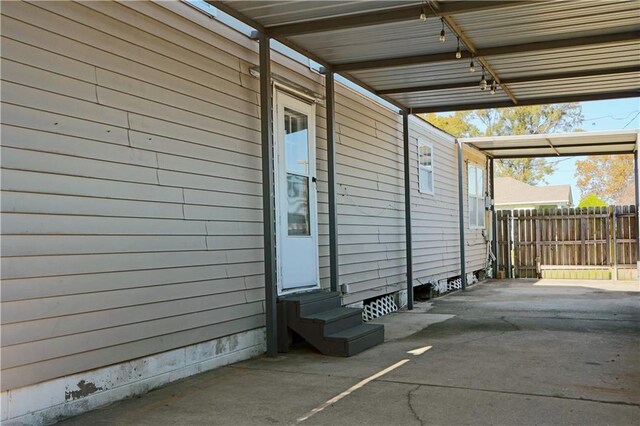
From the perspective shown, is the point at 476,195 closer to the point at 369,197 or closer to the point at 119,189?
the point at 369,197

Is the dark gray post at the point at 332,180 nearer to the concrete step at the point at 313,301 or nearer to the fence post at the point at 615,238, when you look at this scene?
the concrete step at the point at 313,301

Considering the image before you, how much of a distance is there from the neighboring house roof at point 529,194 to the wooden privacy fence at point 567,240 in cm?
1062

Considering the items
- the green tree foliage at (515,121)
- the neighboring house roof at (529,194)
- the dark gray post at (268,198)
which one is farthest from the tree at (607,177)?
the dark gray post at (268,198)

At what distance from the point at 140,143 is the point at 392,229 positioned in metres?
5.44

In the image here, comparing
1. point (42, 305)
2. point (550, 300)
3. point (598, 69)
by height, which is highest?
point (598, 69)

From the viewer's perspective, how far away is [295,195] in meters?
6.33

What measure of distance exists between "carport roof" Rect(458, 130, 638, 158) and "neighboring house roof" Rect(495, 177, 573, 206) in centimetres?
1135

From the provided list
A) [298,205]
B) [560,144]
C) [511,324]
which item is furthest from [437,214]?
[298,205]

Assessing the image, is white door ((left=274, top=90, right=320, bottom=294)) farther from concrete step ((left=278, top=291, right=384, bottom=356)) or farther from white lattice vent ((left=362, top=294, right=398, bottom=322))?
white lattice vent ((left=362, top=294, right=398, bottom=322))

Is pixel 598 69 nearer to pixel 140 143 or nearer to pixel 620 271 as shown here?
pixel 140 143

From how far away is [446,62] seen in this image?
6.54m

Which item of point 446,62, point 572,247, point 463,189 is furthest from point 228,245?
point 572,247

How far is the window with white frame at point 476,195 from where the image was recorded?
1388 centimetres

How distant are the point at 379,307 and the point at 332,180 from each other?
2625 millimetres
